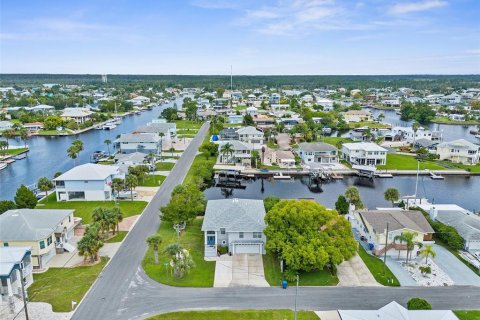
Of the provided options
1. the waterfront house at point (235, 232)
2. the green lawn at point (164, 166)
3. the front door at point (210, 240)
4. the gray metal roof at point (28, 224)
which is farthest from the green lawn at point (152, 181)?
the front door at point (210, 240)

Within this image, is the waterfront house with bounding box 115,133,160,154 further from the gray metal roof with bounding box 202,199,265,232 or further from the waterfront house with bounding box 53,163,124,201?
the gray metal roof with bounding box 202,199,265,232

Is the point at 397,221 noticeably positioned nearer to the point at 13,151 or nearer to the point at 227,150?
the point at 227,150

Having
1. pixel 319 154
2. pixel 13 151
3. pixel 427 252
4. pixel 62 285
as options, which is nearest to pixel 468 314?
pixel 427 252

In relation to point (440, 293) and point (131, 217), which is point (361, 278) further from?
point (131, 217)

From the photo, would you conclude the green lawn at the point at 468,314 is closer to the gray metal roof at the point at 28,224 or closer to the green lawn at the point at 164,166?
the gray metal roof at the point at 28,224

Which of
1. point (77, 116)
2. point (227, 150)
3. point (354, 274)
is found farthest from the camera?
point (77, 116)

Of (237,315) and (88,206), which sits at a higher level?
(88,206)

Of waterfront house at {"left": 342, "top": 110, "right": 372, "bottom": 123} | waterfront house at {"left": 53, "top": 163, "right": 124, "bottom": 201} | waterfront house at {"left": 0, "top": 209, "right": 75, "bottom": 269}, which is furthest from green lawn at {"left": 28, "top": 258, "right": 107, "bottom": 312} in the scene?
waterfront house at {"left": 342, "top": 110, "right": 372, "bottom": 123}
